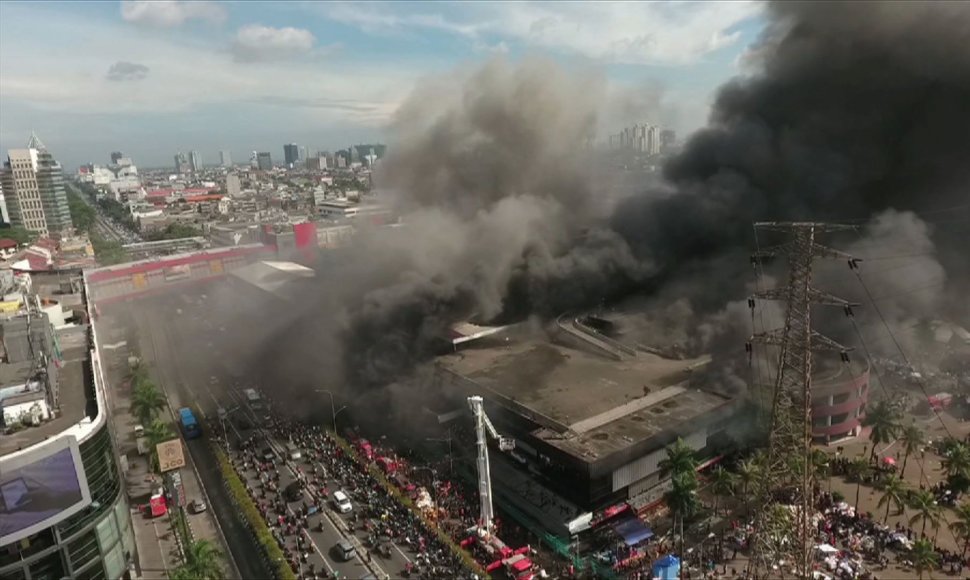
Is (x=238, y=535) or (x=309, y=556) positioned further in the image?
(x=238, y=535)

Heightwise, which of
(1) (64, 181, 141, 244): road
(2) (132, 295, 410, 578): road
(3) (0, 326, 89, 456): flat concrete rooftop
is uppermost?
(3) (0, 326, 89, 456): flat concrete rooftop

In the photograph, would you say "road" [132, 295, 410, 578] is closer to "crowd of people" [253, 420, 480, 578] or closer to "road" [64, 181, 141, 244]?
"crowd of people" [253, 420, 480, 578]

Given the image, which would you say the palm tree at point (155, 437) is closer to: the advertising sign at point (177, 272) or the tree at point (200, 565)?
the tree at point (200, 565)

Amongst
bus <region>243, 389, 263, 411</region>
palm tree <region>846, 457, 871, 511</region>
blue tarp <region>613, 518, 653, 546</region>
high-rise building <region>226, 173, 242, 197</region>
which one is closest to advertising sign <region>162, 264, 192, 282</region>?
bus <region>243, 389, 263, 411</region>

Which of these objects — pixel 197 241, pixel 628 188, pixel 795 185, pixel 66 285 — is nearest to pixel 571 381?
pixel 795 185

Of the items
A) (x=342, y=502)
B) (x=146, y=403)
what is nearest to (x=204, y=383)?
(x=146, y=403)

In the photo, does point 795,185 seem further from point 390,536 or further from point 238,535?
point 238,535
